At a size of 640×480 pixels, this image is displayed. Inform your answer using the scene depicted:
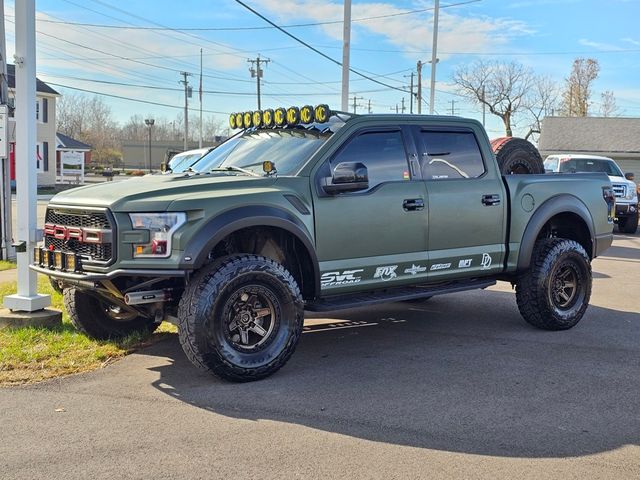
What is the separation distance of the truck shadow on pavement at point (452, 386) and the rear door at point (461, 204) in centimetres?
78

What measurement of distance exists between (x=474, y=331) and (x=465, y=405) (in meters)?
2.39

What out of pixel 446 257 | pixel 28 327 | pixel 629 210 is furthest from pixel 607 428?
pixel 629 210

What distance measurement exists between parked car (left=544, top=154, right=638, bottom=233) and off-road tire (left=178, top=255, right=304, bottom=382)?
15268 mm

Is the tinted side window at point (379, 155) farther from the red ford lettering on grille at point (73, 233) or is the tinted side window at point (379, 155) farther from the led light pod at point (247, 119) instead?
the red ford lettering on grille at point (73, 233)

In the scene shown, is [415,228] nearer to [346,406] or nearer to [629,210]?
[346,406]

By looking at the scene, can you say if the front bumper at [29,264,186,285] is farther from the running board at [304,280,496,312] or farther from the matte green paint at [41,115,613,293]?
the running board at [304,280,496,312]

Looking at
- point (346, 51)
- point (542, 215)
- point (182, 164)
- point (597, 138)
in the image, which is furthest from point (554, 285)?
point (597, 138)

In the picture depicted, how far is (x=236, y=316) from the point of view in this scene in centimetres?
498

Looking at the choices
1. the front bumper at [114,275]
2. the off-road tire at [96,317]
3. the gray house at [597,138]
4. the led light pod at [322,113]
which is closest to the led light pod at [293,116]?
the led light pod at [322,113]

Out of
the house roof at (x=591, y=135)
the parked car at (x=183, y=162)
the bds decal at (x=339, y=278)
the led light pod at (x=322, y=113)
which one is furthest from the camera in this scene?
Result: the house roof at (x=591, y=135)

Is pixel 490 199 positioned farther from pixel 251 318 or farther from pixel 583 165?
pixel 583 165

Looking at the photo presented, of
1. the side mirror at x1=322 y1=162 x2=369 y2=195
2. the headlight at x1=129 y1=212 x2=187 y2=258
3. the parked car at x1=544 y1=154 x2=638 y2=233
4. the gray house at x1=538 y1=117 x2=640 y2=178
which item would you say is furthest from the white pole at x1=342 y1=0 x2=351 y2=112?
the gray house at x1=538 y1=117 x2=640 y2=178

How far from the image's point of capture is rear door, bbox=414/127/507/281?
20.1ft

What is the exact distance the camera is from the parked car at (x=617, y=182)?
18.8m
